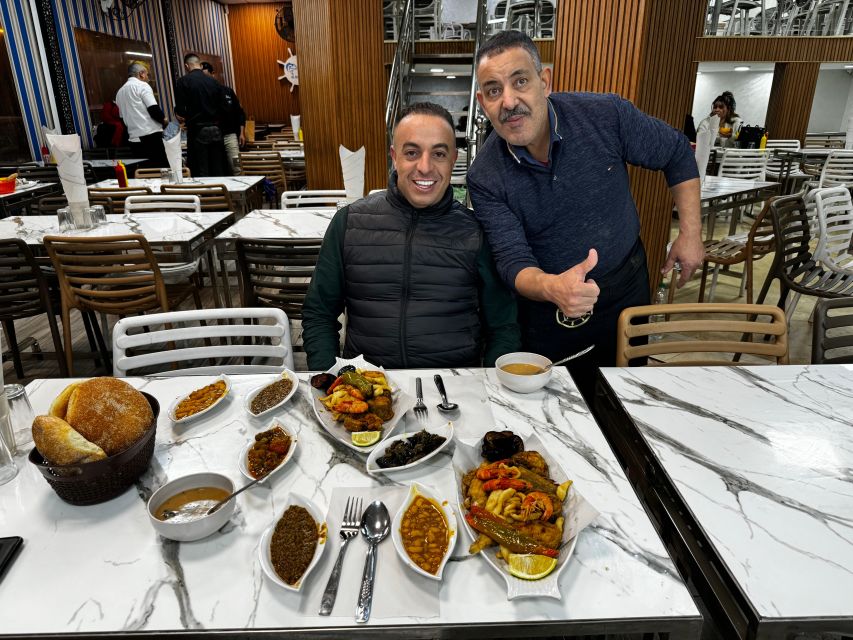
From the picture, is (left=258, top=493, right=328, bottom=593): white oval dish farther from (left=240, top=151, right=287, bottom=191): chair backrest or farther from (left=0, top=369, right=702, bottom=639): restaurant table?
(left=240, top=151, right=287, bottom=191): chair backrest

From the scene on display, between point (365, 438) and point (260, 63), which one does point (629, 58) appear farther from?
point (260, 63)

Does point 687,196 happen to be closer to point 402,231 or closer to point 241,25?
point 402,231

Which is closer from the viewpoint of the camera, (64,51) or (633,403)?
(633,403)

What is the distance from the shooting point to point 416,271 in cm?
191

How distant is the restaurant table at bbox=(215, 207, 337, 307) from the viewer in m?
3.08

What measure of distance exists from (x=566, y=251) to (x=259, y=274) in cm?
168

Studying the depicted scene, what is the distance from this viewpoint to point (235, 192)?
4.89m

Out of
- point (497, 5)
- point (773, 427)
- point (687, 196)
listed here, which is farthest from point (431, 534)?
point (497, 5)

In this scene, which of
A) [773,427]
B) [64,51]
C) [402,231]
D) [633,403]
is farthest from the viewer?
[64,51]

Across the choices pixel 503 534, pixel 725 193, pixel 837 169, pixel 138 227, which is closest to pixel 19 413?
pixel 503 534

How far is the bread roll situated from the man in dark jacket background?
942mm

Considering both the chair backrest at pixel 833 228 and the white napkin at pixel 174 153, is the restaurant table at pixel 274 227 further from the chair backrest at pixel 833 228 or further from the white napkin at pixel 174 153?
the chair backrest at pixel 833 228

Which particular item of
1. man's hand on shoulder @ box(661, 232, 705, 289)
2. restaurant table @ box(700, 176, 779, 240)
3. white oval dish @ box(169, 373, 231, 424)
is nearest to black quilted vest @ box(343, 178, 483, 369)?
white oval dish @ box(169, 373, 231, 424)

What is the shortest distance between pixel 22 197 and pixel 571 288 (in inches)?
220
